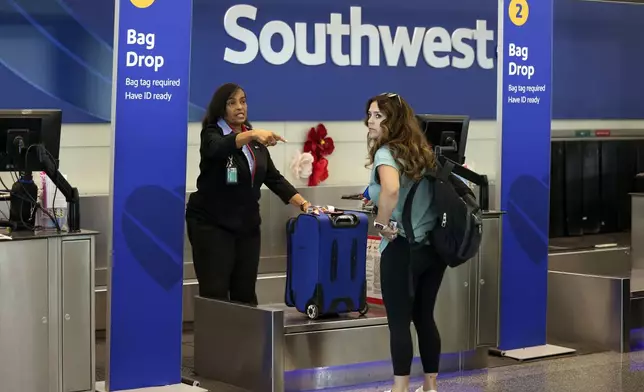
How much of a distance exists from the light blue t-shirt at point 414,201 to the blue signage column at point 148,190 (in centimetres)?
107

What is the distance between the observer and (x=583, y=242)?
1011 centimetres

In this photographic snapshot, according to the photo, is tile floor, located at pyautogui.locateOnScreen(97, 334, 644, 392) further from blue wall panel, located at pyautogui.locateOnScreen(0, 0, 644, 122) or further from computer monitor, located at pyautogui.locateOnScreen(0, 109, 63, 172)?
blue wall panel, located at pyautogui.locateOnScreen(0, 0, 644, 122)

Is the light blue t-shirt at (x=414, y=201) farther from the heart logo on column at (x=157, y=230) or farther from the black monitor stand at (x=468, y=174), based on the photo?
the heart logo on column at (x=157, y=230)

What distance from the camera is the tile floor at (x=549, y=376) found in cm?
614

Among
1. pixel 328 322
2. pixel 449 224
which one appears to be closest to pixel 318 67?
pixel 328 322

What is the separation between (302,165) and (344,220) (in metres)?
2.65

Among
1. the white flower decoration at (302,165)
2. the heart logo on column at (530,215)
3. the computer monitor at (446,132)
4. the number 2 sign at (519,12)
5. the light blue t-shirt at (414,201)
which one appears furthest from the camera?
the white flower decoration at (302,165)

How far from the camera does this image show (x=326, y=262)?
238 inches

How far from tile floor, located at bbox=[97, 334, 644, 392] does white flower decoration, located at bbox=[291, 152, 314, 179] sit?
201 centimetres

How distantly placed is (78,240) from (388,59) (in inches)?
172

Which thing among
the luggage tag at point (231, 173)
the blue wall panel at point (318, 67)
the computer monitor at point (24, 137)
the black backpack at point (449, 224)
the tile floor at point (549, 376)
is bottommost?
the tile floor at point (549, 376)

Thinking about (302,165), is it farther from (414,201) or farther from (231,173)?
(414,201)

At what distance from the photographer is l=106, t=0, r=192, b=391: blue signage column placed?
5645 millimetres

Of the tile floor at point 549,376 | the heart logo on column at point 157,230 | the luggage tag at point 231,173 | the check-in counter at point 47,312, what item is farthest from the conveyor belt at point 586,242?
the check-in counter at point 47,312
